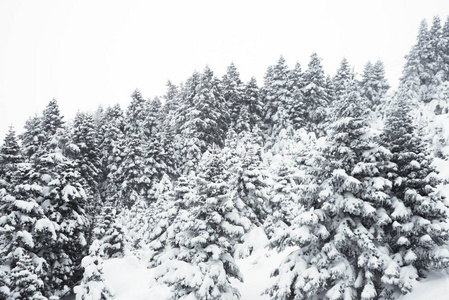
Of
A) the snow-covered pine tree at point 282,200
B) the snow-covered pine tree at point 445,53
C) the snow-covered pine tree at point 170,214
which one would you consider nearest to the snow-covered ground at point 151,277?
the snow-covered pine tree at point 170,214

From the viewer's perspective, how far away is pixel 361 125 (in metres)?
15.9

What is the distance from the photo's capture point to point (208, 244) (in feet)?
56.8

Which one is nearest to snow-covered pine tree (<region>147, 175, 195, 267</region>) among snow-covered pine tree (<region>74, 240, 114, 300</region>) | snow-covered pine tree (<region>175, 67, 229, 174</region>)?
snow-covered pine tree (<region>74, 240, 114, 300</region>)

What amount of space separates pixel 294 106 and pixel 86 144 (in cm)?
3035

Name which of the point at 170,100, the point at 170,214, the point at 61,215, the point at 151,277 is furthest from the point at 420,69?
the point at 61,215

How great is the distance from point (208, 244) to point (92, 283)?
8.87 meters

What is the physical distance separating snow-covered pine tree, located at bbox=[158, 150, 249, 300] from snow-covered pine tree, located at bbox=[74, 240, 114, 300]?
202 inches

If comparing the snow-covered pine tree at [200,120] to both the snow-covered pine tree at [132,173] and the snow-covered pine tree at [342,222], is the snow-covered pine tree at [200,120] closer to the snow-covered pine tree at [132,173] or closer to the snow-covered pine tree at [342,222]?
the snow-covered pine tree at [132,173]

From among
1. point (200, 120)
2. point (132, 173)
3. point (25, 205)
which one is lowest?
point (25, 205)

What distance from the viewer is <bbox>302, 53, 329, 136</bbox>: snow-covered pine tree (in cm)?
5116

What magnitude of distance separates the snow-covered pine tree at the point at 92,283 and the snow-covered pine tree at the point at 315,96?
1441 inches

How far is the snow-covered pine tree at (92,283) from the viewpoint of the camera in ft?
67.5

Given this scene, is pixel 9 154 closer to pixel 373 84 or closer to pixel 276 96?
pixel 276 96

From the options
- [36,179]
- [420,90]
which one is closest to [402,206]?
[36,179]
